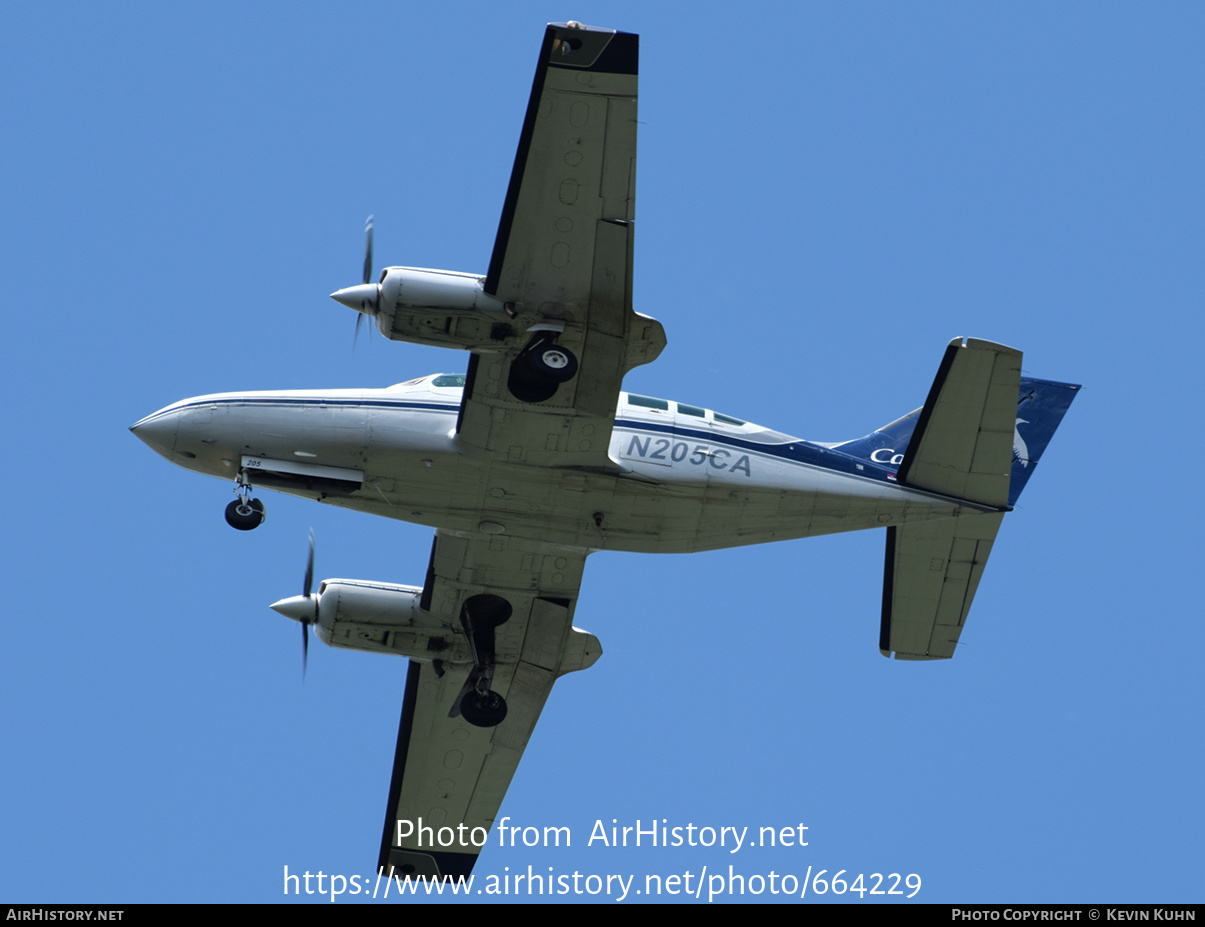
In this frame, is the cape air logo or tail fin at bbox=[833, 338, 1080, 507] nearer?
tail fin at bbox=[833, 338, 1080, 507]

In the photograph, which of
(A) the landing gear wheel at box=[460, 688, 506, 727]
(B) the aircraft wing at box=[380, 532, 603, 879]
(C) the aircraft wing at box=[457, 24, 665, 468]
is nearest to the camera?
(C) the aircraft wing at box=[457, 24, 665, 468]

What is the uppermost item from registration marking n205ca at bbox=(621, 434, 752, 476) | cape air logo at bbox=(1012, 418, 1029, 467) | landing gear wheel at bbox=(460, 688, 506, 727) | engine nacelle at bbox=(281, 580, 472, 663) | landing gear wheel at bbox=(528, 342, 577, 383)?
cape air logo at bbox=(1012, 418, 1029, 467)

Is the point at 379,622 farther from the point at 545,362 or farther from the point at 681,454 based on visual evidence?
the point at 545,362

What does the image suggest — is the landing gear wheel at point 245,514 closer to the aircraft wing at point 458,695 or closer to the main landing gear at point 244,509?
the main landing gear at point 244,509

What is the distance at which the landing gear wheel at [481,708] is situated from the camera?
25844mm

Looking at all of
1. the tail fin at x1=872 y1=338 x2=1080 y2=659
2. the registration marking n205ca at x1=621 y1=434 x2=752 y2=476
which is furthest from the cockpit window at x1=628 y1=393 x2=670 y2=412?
the tail fin at x1=872 y1=338 x2=1080 y2=659

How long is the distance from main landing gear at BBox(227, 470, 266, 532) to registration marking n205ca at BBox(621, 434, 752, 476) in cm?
579

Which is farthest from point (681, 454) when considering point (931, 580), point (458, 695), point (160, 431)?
point (160, 431)

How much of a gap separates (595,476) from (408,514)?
310cm

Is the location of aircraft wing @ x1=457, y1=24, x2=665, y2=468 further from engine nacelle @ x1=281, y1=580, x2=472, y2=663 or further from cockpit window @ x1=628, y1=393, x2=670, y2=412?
engine nacelle @ x1=281, y1=580, x2=472, y2=663

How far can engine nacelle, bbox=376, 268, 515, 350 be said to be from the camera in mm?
20594

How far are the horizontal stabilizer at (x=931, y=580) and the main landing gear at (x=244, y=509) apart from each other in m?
10.2

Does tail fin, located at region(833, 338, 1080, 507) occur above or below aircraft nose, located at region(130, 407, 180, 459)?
above

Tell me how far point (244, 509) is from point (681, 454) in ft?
22.6
